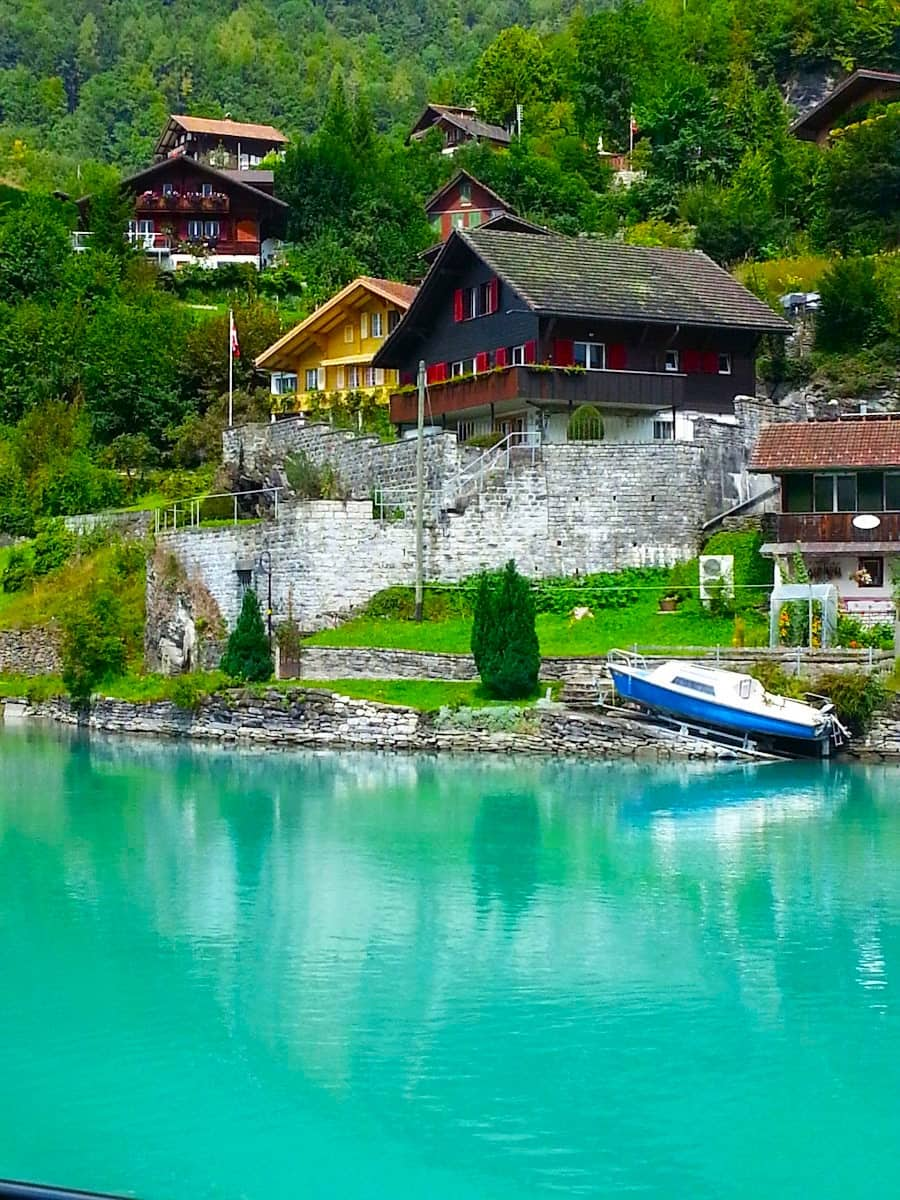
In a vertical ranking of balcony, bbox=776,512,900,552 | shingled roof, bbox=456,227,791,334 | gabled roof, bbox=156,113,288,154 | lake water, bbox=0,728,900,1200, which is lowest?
lake water, bbox=0,728,900,1200

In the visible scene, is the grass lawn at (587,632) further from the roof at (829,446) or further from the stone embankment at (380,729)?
the roof at (829,446)

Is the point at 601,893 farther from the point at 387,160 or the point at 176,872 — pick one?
the point at 387,160

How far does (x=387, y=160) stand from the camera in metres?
87.8

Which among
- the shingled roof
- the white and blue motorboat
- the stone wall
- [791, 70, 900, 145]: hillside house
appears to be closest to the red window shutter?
the shingled roof

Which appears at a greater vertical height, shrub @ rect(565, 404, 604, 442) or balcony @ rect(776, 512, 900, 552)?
shrub @ rect(565, 404, 604, 442)

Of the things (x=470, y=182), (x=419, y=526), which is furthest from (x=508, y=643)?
(x=470, y=182)

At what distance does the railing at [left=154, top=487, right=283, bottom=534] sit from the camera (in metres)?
48.0

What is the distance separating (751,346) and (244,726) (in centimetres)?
1797

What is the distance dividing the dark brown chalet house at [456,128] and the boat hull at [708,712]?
64.6 m

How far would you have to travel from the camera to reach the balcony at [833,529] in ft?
126

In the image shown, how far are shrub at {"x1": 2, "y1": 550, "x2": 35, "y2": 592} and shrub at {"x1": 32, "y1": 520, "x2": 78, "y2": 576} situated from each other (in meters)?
0.28

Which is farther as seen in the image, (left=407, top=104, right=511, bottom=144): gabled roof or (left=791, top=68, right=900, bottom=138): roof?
(left=407, top=104, right=511, bottom=144): gabled roof

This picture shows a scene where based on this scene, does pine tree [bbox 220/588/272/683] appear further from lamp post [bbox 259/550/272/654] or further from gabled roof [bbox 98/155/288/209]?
gabled roof [bbox 98/155/288/209]

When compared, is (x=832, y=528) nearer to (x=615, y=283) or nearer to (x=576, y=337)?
(x=576, y=337)
